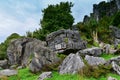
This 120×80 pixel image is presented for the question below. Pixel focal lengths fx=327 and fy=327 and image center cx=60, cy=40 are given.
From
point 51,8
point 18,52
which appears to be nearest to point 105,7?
point 51,8

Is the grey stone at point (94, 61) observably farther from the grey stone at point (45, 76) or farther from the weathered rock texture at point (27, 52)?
the weathered rock texture at point (27, 52)

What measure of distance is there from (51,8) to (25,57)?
60.3 feet

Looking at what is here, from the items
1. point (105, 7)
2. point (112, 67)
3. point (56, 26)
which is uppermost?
point (105, 7)

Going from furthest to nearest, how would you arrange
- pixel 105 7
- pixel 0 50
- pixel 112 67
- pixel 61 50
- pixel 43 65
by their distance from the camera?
pixel 105 7 → pixel 0 50 → pixel 61 50 → pixel 43 65 → pixel 112 67

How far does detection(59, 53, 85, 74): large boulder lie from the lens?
25530 mm

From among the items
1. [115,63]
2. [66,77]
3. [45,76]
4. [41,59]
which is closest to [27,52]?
[41,59]

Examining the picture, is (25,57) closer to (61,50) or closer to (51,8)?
(61,50)

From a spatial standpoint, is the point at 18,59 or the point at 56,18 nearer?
the point at 18,59

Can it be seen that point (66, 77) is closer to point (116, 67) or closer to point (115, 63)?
point (116, 67)

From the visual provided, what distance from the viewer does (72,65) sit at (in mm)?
26125

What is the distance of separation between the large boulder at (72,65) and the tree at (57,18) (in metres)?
22.6

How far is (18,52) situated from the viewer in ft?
120

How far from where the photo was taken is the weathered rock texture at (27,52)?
2981 cm

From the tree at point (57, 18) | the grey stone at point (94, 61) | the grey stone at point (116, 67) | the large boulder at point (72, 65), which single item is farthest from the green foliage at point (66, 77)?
the tree at point (57, 18)
